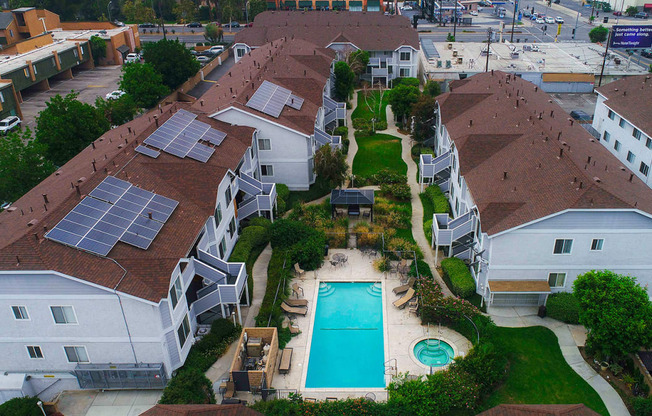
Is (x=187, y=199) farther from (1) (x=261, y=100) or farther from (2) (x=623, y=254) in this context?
(2) (x=623, y=254)

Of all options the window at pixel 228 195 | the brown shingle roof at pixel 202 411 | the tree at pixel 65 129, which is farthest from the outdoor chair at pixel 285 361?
the tree at pixel 65 129

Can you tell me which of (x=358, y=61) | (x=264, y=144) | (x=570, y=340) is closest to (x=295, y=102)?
(x=264, y=144)

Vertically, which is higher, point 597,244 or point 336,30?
point 336,30

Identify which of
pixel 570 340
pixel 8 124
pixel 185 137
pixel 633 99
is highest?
pixel 185 137

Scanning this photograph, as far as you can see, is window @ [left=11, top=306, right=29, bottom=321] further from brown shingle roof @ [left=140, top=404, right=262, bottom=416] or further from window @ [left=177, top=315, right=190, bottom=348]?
brown shingle roof @ [left=140, top=404, right=262, bottom=416]

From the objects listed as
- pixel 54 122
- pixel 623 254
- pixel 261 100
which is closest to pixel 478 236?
pixel 623 254

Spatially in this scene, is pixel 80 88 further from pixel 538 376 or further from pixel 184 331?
pixel 538 376
